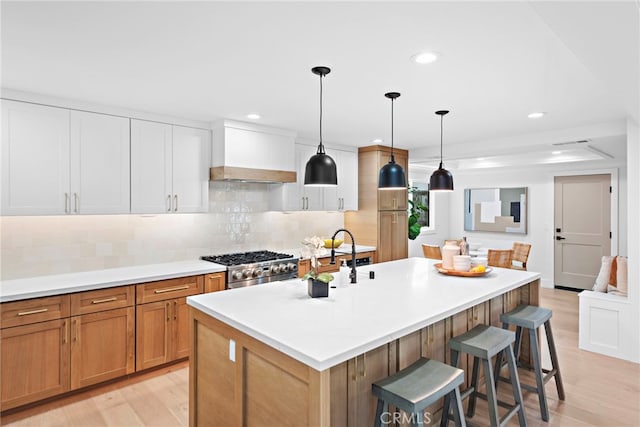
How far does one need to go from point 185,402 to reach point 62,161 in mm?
2188

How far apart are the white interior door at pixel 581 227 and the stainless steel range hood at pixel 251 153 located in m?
5.23

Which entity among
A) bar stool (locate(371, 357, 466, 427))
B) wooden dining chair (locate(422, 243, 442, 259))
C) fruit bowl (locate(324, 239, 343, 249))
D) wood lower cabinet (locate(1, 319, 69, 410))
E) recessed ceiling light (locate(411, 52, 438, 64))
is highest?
recessed ceiling light (locate(411, 52, 438, 64))

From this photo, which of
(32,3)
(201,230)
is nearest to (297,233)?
(201,230)

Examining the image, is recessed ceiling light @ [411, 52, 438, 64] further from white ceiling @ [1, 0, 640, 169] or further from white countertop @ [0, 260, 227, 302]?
white countertop @ [0, 260, 227, 302]

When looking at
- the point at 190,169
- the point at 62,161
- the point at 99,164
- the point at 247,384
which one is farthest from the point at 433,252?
the point at 62,161

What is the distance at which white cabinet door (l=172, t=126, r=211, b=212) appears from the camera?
3.72 m

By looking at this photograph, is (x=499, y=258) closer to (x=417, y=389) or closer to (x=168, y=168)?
(x=417, y=389)

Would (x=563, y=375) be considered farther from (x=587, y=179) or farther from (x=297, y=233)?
(x=587, y=179)

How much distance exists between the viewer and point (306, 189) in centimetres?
479

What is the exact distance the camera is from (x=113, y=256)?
3.57 m

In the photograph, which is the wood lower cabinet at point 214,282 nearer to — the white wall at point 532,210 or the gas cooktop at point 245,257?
the gas cooktop at point 245,257

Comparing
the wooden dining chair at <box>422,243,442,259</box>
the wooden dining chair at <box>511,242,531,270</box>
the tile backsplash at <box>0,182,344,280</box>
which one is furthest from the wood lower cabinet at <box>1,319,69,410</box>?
the wooden dining chair at <box>511,242,531,270</box>

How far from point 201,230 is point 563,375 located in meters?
3.83

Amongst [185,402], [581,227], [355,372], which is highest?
[581,227]
